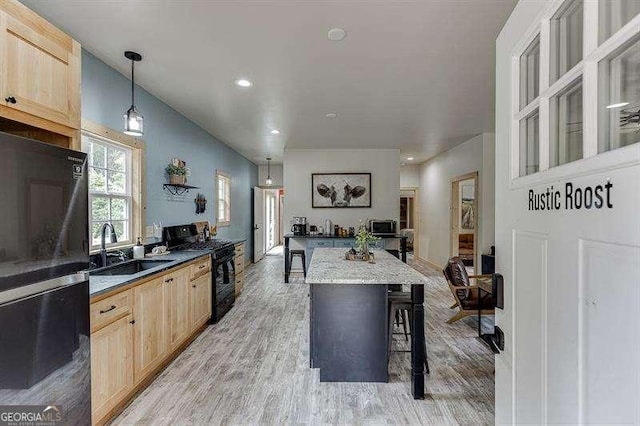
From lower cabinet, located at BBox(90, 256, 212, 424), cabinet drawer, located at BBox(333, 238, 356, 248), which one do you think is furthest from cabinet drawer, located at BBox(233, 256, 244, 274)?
cabinet drawer, located at BBox(333, 238, 356, 248)

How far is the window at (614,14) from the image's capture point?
604 mm

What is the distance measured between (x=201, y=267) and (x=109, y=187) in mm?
1214

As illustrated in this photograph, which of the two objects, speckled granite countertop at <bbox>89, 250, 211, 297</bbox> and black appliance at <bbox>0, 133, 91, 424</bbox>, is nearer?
black appliance at <bbox>0, 133, 91, 424</bbox>

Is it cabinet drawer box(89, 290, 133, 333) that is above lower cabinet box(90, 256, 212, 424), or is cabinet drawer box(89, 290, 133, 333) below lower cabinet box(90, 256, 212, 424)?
above

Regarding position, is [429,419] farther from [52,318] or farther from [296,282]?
[296,282]

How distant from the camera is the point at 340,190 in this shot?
6.40 m

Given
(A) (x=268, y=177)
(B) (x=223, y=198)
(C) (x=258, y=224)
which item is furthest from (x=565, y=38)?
(A) (x=268, y=177)

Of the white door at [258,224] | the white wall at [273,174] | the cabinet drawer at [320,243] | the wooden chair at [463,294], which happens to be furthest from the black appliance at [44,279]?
the white wall at [273,174]

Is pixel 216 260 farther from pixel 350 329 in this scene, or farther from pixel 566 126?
pixel 566 126

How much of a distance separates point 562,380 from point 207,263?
11.3 feet

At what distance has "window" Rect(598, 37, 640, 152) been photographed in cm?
65

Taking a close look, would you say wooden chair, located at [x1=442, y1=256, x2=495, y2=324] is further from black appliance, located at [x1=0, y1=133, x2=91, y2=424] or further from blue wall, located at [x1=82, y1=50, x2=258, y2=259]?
blue wall, located at [x1=82, y1=50, x2=258, y2=259]

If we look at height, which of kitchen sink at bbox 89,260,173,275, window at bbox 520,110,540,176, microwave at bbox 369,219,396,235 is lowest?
kitchen sink at bbox 89,260,173,275

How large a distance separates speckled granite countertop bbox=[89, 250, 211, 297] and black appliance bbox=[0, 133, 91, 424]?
1.02 feet
